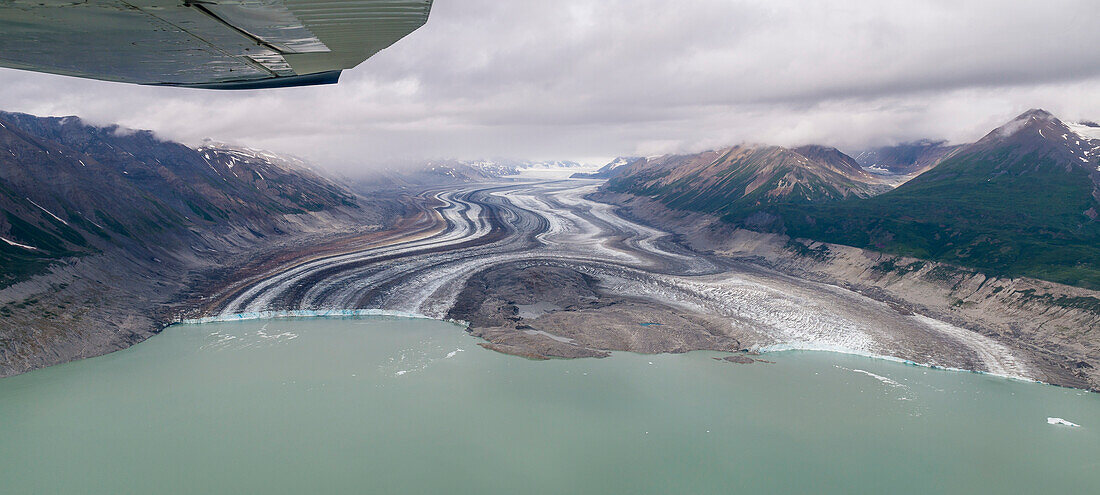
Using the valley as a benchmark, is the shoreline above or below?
below

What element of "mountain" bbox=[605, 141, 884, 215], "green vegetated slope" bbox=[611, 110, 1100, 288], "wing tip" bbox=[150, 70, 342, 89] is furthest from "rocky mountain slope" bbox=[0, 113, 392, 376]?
"mountain" bbox=[605, 141, 884, 215]

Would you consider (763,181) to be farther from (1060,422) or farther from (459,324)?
(459,324)

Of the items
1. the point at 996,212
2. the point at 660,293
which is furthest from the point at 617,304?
the point at 996,212

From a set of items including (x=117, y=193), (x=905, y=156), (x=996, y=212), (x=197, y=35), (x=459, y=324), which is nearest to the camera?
(x=197, y=35)

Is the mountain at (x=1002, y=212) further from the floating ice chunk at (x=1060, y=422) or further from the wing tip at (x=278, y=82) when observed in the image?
the wing tip at (x=278, y=82)

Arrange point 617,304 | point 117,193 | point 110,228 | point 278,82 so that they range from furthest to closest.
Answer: point 117,193, point 110,228, point 617,304, point 278,82

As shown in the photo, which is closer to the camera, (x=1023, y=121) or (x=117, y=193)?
(x=117, y=193)

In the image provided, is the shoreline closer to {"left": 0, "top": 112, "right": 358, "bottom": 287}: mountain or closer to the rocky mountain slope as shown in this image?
the rocky mountain slope

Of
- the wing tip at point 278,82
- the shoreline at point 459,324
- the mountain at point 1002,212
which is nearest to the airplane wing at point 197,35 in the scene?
the wing tip at point 278,82
